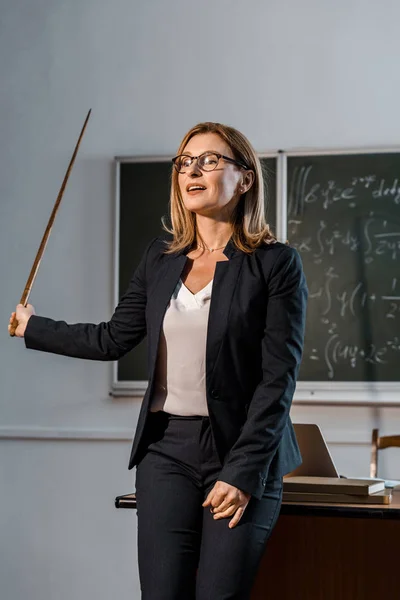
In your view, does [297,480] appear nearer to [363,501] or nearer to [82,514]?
[363,501]

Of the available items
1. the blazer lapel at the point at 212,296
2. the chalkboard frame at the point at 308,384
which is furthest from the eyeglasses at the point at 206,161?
the chalkboard frame at the point at 308,384

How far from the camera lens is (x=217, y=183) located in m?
1.74

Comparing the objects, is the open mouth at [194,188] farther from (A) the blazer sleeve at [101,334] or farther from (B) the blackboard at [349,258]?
(B) the blackboard at [349,258]

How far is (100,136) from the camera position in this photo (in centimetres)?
362

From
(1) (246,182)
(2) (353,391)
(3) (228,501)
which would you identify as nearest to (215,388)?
(3) (228,501)

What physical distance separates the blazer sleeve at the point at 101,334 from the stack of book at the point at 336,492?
0.47 m

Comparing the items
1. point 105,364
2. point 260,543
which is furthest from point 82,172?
point 260,543

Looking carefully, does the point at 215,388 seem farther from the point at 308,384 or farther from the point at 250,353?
the point at 308,384

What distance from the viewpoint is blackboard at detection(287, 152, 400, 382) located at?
11.0 feet

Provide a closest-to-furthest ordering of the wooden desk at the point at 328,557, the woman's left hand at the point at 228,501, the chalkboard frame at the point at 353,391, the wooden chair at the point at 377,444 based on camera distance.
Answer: the woman's left hand at the point at 228,501, the wooden desk at the point at 328,557, the wooden chair at the point at 377,444, the chalkboard frame at the point at 353,391

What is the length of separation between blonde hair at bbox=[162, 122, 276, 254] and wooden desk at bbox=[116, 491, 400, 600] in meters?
0.57

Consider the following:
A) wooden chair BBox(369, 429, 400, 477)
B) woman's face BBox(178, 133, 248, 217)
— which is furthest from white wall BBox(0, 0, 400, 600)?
woman's face BBox(178, 133, 248, 217)

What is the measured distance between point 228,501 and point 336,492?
348mm

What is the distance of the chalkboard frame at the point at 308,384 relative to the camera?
331cm
